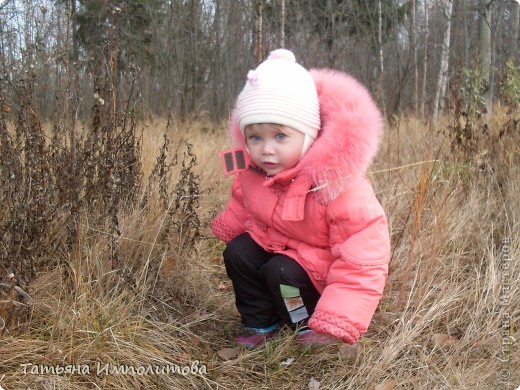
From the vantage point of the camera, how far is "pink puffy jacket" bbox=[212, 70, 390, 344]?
1798 mm

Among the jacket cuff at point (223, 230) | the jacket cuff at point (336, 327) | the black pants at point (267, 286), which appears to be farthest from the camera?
the jacket cuff at point (223, 230)

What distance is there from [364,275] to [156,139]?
10.5ft

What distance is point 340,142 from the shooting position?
6.24 feet

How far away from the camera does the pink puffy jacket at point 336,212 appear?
1.80 metres

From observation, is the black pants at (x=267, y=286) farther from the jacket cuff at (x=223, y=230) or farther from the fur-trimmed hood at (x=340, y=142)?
the fur-trimmed hood at (x=340, y=142)

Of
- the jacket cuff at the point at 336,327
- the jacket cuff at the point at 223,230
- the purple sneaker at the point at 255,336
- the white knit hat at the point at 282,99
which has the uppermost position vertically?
the white knit hat at the point at 282,99

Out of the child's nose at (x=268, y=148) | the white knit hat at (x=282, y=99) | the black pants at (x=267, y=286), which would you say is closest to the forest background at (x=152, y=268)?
the black pants at (x=267, y=286)

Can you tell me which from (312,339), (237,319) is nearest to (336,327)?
(312,339)

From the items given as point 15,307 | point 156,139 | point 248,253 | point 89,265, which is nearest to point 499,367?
point 248,253

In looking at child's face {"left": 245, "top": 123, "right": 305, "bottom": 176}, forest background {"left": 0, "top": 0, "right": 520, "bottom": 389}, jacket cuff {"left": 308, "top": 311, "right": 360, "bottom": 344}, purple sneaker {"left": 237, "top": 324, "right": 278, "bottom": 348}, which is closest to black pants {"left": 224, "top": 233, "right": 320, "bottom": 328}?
purple sneaker {"left": 237, "top": 324, "right": 278, "bottom": 348}

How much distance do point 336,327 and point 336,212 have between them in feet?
1.35

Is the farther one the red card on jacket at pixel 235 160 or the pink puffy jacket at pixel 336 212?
the red card on jacket at pixel 235 160

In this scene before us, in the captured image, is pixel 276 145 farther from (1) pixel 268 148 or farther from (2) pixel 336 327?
(2) pixel 336 327

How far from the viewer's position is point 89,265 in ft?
7.24
